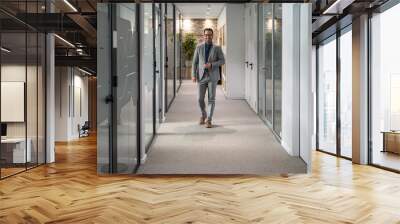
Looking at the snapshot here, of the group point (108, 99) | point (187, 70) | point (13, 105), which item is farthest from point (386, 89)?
point (13, 105)

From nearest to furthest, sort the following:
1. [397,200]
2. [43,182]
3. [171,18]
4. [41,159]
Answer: [397,200], [43,182], [171,18], [41,159]

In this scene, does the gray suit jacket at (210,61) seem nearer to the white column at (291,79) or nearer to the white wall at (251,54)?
the white wall at (251,54)

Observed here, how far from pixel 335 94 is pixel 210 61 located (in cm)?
388

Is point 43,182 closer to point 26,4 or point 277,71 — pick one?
point 26,4

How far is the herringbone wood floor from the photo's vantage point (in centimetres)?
346

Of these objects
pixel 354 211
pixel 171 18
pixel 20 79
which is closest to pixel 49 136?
pixel 20 79

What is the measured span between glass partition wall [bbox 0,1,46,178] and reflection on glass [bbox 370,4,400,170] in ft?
16.8

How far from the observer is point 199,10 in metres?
5.69

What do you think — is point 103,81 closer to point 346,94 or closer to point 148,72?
point 148,72

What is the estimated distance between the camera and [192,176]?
5.59 metres

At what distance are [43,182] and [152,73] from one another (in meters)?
2.22

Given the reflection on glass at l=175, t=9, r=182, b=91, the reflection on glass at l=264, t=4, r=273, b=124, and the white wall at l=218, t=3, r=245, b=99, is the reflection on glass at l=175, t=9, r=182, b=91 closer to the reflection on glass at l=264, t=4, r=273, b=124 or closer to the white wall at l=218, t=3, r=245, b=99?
the white wall at l=218, t=3, r=245, b=99

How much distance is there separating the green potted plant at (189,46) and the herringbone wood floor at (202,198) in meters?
1.51

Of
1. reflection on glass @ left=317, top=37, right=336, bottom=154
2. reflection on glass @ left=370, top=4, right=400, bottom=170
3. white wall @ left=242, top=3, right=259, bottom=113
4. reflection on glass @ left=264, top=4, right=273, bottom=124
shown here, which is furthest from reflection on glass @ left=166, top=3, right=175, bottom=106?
reflection on glass @ left=317, top=37, right=336, bottom=154
